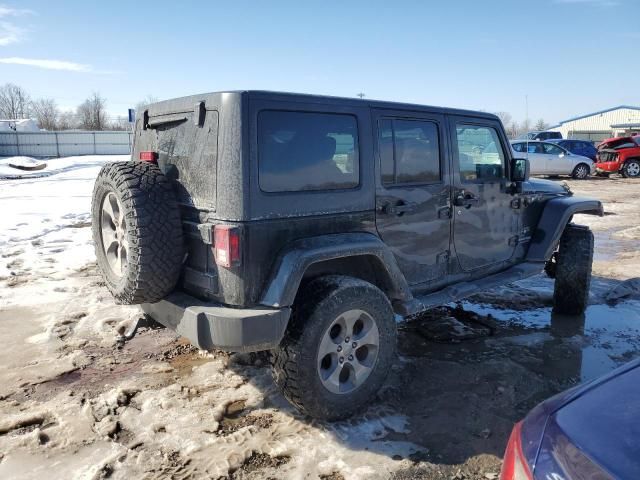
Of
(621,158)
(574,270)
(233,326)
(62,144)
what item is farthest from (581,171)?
(62,144)

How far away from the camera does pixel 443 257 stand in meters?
4.17

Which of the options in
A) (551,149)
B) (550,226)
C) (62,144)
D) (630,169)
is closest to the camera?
(550,226)

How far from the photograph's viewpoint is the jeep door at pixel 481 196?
4.24m

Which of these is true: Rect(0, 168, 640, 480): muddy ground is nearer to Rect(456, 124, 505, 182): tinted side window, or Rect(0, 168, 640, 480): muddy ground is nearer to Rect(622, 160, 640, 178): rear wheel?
Rect(456, 124, 505, 182): tinted side window

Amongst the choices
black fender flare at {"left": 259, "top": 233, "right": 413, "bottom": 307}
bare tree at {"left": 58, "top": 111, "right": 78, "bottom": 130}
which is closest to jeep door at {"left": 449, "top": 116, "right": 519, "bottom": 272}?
black fender flare at {"left": 259, "top": 233, "right": 413, "bottom": 307}

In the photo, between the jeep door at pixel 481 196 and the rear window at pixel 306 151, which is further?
the jeep door at pixel 481 196

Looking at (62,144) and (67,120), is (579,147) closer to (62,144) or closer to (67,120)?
(62,144)

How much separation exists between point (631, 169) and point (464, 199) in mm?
20462

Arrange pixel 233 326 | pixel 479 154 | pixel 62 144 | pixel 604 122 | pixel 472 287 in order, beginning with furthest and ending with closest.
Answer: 1. pixel 604 122
2. pixel 62 144
3. pixel 479 154
4. pixel 472 287
5. pixel 233 326

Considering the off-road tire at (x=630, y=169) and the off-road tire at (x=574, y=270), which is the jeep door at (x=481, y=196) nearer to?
the off-road tire at (x=574, y=270)

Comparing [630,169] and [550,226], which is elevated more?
[630,169]

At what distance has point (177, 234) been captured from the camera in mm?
3186

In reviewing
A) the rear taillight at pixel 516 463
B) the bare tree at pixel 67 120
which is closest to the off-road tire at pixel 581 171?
the rear taillight at pixel 516 463

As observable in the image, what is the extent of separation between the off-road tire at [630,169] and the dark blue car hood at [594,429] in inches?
869
